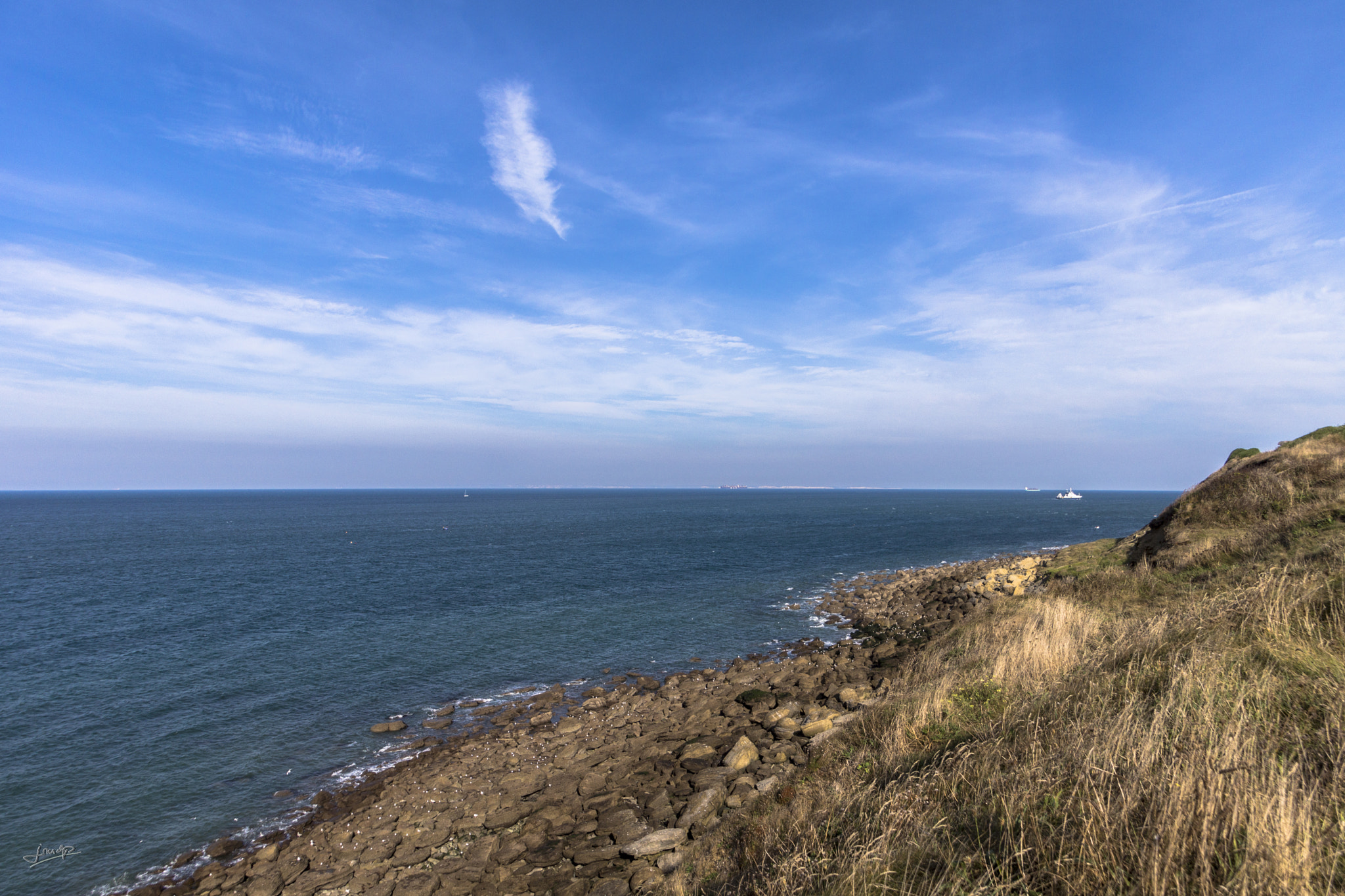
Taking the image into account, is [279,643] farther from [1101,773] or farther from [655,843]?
[1101,773]

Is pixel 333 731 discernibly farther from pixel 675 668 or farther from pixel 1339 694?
pixel 1339 694

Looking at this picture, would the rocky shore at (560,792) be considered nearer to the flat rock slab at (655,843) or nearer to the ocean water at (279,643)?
the flat rock slab at (655,843)

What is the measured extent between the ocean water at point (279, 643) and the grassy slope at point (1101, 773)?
60.5 feet

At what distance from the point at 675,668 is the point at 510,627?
542 inches

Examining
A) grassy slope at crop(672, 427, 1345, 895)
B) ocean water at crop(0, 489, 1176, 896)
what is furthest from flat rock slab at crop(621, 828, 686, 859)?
ocean water at crop(0, 489, 1176, 896)

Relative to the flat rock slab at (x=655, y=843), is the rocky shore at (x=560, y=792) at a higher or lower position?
lower

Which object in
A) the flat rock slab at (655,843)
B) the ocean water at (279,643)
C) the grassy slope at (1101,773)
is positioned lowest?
the ocean water at (279,643)

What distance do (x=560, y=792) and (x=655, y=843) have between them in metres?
5.28

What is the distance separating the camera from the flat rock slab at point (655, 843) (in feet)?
43.2

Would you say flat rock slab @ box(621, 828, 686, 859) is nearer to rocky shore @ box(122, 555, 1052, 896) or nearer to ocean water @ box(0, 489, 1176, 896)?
rocky shore @ box(122, 555, 1052, 896)

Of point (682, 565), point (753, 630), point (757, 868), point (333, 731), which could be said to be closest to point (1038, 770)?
point (757, 868)

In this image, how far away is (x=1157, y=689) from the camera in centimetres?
866

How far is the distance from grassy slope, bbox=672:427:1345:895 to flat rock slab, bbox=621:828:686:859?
82.4 inches

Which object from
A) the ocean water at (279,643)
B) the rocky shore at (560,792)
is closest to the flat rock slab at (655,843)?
the rocky shore at (560,792)
